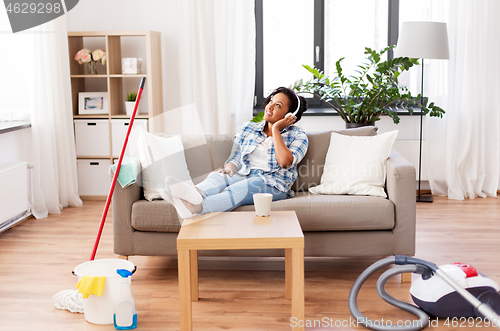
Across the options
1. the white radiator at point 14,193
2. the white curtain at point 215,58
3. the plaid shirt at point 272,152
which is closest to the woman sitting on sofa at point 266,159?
the plaid shirt at point 272,152

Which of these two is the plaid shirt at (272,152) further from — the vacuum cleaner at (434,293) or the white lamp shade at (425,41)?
the white lamp shade at (425,41)

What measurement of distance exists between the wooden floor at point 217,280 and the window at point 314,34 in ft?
5.78

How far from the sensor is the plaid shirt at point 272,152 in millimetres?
2689

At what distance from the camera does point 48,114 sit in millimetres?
3807

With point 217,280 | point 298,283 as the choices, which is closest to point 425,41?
point 217,280

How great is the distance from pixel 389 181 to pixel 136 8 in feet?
9.54

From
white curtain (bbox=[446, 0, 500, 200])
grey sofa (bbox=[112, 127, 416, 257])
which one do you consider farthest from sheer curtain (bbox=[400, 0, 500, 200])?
grey sofa (bbox=[112, 127, 416, 257])

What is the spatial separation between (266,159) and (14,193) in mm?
1815

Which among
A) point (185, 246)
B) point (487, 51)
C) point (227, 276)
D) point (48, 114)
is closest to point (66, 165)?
point (48, 114)

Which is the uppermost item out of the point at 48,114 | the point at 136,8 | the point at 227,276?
the point at 136,8

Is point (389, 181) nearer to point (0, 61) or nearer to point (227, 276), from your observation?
point (227, 276)

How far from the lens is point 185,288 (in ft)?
6.17

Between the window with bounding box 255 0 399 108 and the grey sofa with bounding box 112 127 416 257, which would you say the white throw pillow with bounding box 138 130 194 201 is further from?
the window with bounding box 255 0 399 108

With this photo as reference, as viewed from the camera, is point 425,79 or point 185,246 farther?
point 425,79
